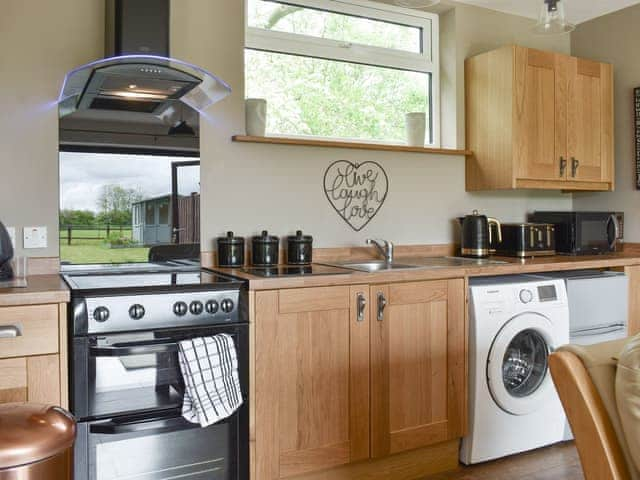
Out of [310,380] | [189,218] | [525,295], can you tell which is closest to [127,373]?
[310,380]

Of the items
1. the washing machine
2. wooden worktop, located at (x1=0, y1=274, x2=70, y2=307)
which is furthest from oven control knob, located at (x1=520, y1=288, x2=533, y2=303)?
wooden worktop, located at (x1=0, y1=274, x2=70, y2=307)

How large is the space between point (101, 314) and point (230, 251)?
2.89 feet

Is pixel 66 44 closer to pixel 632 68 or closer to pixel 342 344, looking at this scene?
pixel 342 344

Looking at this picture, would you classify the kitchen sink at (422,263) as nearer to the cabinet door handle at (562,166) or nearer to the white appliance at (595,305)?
the white appliance at (595,305)

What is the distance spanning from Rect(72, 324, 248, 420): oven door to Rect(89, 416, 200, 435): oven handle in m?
Answer: 0.03

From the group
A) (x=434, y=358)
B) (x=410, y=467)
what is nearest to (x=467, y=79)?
(x=434, y=358)

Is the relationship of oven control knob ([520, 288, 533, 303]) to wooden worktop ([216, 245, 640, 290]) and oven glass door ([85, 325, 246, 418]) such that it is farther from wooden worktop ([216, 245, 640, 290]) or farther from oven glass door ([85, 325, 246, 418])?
oven glass door ([85, 325, 246, 418])

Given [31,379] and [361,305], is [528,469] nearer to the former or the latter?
[361,305]

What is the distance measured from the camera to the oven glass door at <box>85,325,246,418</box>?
193 centimetres

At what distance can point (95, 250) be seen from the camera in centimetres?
259

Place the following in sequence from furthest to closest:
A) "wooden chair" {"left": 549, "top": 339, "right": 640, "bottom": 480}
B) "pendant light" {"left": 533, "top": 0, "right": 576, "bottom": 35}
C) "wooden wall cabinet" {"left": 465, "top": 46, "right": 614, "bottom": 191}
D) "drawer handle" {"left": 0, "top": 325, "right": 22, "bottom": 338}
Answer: "wooden wall cabinet" {"left": 465, "top": 46, "right": 614, "bottom": 191} < "pendant light" {"left": 533, "top": 0, "right": 576, "bottom": 35} < "drawer handle" {"left": 0, "top": 325, "right": 22, "bottom": 338} < "wooden chair" {"left": 549, "top": 339, "right": 640, "bottom": 480}

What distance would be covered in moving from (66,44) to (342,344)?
177cm

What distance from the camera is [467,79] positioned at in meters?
3.55

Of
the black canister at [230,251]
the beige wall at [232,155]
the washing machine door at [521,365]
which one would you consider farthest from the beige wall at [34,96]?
the washing machine door at [521,365]
